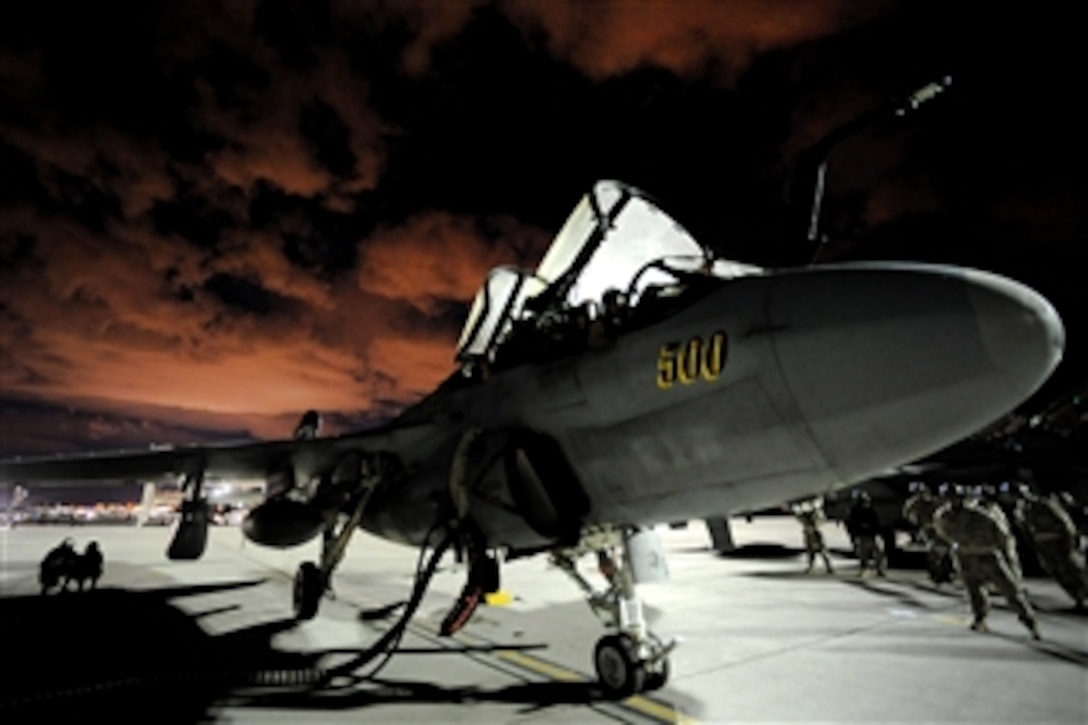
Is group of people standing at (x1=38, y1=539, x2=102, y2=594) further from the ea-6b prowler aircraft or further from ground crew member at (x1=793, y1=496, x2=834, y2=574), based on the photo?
ground crew member at (x1=793, y1=496, x2=834, y2=574)

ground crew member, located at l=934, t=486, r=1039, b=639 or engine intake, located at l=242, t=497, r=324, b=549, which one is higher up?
engine intake, located at l=242, t=497, r=324, b=549

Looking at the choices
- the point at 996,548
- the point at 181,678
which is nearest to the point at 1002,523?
the point at 996,548

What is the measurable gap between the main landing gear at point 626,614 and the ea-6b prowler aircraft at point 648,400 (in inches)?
0.8

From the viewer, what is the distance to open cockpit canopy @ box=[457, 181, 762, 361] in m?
5.29

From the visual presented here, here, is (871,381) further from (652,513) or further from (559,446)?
(559,446)

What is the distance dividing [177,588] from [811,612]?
1137cm

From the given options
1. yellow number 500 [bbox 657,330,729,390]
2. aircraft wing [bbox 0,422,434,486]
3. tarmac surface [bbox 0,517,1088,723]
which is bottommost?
tarmac surface [bbox 0,517,1088,723]

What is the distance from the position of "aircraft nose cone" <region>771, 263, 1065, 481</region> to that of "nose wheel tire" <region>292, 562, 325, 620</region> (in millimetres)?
6302

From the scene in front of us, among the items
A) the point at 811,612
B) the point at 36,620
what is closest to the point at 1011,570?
the point at 811,612

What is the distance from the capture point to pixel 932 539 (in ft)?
35.0

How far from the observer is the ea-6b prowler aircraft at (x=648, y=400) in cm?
244

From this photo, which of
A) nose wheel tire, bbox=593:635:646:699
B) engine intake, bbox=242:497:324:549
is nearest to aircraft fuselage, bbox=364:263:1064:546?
nose wheel tire, bbox=593:635:646:699

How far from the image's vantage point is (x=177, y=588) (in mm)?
10820

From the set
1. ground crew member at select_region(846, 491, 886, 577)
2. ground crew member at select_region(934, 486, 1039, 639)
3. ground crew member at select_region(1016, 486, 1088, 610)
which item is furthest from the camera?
ground crew member at select_region(846, 491, 886, 577)
